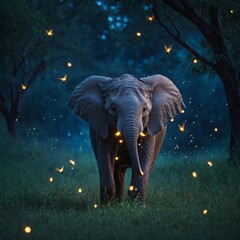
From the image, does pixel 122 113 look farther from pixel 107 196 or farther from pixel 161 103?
pixel 107 196

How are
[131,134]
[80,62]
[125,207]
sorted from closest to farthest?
[131,134], [125,207], [80,62]

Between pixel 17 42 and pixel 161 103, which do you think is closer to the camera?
pixel 161 103

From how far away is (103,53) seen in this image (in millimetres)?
43500

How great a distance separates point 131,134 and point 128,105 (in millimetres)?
460

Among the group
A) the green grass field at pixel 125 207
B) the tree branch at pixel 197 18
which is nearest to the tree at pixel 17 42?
the tree branch at pixel 197 18

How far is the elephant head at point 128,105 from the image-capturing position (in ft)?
30.7

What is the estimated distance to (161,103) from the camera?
1041 cm

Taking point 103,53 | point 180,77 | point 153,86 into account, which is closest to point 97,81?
point 153,86

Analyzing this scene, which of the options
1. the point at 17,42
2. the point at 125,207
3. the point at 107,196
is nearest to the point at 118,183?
the point at 107,196

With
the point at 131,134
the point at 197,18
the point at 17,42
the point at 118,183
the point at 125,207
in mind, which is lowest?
the point at 125,207

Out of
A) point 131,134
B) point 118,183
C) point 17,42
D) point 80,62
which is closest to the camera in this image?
point 131,134

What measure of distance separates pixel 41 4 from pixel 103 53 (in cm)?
1787

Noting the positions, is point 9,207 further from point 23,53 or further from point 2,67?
point 23,53

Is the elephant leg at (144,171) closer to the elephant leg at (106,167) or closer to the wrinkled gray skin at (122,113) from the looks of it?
the wrinkled gray skin at (122,113)
